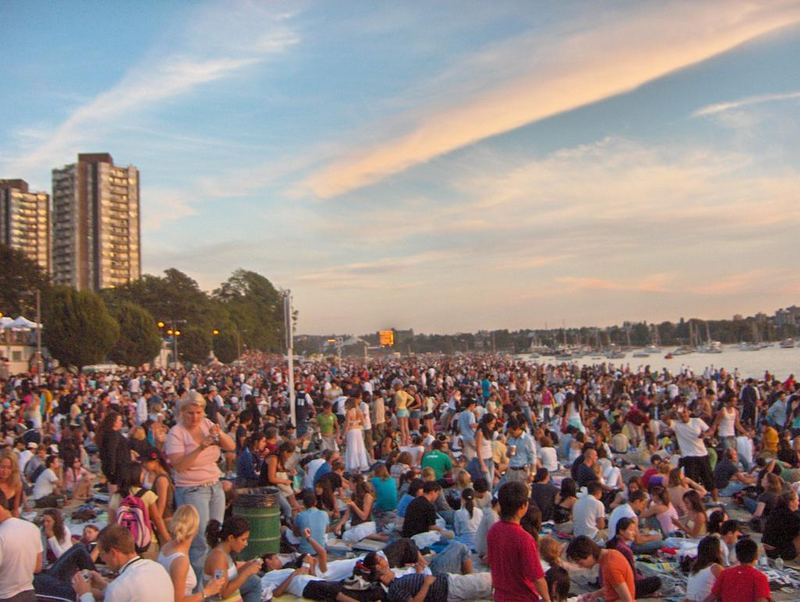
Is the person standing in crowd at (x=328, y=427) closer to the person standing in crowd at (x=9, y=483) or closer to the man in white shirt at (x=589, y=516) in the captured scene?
the man in white shirt at (x=589, y=516)

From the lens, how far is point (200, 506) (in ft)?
22.3

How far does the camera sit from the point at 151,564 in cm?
418

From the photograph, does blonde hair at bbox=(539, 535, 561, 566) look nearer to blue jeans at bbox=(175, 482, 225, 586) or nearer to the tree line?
blue jeans at bbox=(175, 482, 225, 586)

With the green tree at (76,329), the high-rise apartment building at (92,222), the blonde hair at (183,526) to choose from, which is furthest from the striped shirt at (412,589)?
the high-rise apartment building at (92,222)

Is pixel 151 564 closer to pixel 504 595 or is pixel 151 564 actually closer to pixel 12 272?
pixel 504 595

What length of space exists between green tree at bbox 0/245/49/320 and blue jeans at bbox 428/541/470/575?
2266 inches

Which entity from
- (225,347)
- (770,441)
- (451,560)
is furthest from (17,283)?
(451,560)

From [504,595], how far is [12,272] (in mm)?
62931

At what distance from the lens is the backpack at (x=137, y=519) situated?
6723 mm

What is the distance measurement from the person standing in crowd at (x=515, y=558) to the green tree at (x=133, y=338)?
62.1 meters

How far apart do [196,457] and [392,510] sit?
5.11 m

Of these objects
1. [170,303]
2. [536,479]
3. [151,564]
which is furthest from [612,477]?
[170,303]

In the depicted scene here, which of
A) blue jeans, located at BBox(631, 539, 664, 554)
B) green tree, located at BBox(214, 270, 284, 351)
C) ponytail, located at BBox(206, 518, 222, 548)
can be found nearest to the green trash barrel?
ponytail, located at BBox(206, 518, 222, 548)

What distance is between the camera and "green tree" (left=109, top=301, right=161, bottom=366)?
63.4 meters
